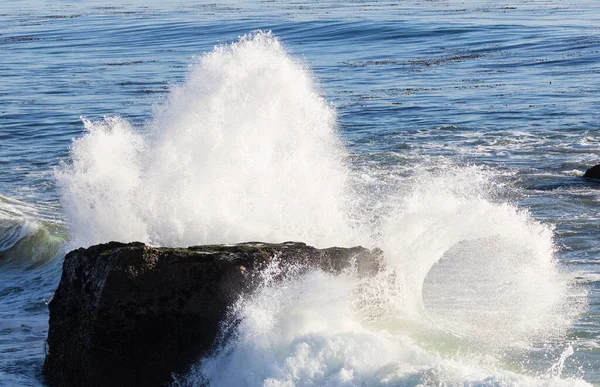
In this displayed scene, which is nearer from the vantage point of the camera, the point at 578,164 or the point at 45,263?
the point at 45,263

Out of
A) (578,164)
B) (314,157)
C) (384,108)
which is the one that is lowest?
(314,157)

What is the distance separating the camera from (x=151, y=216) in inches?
362

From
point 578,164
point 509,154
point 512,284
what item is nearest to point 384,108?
point 509,154

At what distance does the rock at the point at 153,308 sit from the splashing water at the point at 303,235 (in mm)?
144

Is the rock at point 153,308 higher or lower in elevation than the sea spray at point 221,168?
lower

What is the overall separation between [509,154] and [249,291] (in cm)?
1031

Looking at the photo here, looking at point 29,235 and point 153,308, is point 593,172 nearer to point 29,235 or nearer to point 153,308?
point 29,235

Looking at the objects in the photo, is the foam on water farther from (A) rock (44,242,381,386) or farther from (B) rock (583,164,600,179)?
(B) rock (583,164,600,179)

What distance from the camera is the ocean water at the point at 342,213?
23.0 ft

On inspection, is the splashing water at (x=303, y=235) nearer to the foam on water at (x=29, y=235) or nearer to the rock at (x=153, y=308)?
the rock at (x=153, y=308)

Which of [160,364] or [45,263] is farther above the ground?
[45,263]

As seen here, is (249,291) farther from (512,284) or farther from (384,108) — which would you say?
(384,108)

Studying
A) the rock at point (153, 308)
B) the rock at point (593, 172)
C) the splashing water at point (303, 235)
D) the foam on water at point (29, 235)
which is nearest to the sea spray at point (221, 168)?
the splashing water at point (303, 235)

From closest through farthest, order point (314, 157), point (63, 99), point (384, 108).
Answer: point (314, 157) < point (384, 108) < point (63, 99)
